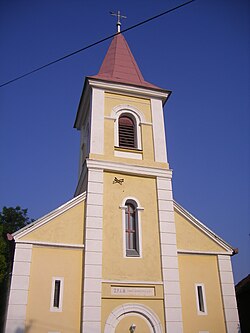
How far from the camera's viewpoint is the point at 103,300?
42.1 feet

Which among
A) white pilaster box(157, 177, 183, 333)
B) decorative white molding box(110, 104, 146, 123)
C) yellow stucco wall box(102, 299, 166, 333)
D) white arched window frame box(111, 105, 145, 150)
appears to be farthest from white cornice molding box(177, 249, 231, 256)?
decorative white molding box(110, 104, 146, 123)

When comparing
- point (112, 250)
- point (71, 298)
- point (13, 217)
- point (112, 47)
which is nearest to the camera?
point (71, 298)

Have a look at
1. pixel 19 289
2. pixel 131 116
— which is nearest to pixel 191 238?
pixel 131 116

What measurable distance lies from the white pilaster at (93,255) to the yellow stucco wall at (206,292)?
11.0 feet

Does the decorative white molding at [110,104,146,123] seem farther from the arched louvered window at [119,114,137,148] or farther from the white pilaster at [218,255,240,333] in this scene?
the white pilaster at [218,255,240,333]

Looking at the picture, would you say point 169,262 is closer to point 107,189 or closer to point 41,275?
point 107,189

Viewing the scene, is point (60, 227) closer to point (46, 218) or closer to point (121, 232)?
point (46, 218)

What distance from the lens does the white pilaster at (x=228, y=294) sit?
13.7 meters

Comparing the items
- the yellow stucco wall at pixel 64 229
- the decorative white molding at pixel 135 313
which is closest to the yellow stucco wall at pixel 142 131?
the yellow stucco wall at pixel 64 229

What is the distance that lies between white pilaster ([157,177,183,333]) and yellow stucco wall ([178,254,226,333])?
30cm

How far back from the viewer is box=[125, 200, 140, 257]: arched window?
14303 mm

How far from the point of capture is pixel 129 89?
17922 millimetres

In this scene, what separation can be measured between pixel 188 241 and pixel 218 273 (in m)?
1.73

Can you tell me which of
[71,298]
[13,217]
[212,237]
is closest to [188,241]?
[212,237]
